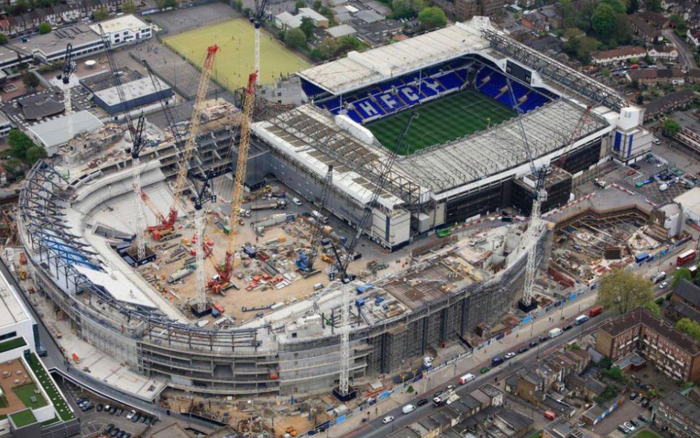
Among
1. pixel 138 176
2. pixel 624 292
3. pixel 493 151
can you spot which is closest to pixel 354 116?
pixel 493 151

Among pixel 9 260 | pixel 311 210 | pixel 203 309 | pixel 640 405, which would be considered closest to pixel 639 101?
pixel 311 210

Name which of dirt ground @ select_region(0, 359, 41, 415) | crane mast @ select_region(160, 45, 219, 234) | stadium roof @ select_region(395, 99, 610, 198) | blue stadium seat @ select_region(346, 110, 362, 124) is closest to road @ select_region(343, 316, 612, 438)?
stadium roof @ select_region(395, 99, 610, 198)

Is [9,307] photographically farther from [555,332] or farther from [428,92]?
[428,92]

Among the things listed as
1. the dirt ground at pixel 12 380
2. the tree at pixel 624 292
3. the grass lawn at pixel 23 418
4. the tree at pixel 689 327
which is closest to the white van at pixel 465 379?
the tree at pixel 624 292

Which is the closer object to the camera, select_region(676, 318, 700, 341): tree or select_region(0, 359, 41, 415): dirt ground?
select_region(0, 359, 41, 415): dirt ground

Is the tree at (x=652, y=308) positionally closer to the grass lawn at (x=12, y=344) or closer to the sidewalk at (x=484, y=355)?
the sidewalk at (x=484, y=355)

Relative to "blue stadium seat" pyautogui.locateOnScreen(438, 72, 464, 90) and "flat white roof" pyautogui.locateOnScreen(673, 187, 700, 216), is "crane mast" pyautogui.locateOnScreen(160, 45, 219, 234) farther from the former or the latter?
"flat white roof" pyautogui.locateOnScreen(673, 187, 700, 216)
